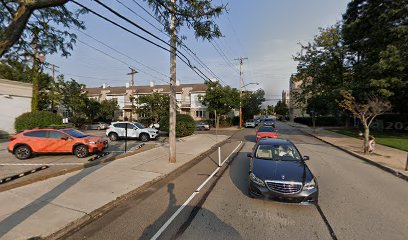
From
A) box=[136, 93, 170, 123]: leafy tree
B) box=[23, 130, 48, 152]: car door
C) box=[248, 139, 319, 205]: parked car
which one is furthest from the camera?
box=[136, 93, 170, 123]: leafy tree

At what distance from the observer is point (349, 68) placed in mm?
26406

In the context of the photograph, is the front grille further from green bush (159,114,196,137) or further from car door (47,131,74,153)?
green bush (159,114,196,137)

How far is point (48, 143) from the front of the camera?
36.4 feet

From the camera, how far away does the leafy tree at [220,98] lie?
113 feet

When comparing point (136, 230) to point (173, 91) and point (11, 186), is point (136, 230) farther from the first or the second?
point (173, 91)

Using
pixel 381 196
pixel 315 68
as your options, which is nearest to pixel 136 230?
pixel 381 196

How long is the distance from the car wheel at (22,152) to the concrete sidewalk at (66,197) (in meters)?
4.75

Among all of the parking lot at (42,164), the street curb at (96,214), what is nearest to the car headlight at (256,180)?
the street curb at (96,214)

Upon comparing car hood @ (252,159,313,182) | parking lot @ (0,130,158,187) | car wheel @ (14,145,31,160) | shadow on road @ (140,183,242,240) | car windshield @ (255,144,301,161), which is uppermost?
car windshield @ (255,144,301,161)

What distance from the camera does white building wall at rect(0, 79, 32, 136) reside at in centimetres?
2091

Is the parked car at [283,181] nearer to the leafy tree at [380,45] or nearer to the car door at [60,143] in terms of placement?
the car door at [60,143]

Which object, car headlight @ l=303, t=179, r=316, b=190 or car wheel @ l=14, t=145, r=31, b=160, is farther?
car wheel @ l=14, t=145, r=31, b=160

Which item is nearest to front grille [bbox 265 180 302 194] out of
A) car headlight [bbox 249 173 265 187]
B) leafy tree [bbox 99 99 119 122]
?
car headlight [bbox 249 173 265 187]

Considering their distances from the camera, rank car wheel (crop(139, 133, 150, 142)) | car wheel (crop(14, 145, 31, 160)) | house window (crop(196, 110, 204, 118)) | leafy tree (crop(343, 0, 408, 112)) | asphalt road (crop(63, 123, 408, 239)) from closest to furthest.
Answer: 1. asphalt road (crop(63, 123, 408, 239))
2. car wheel (crop(14, 145, 31, 160))
3. leafy tree (crop(343, 0, 408, 112))
4. car wheel (crop(139, 133, 150, 142))
5. house window (crop(196, 110, 204, 118))
